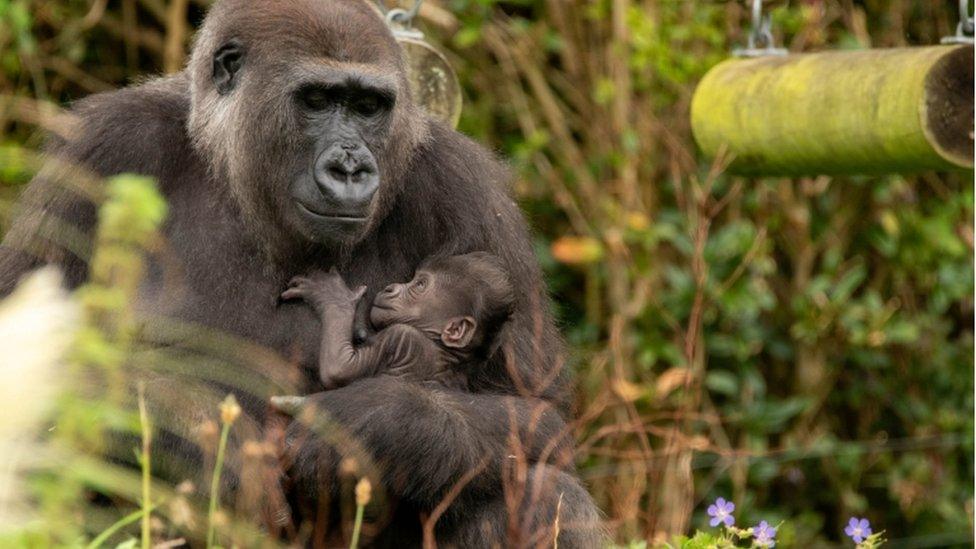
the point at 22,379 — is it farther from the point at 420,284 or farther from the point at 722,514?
the point at 420,284

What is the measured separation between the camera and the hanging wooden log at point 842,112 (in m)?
4.36

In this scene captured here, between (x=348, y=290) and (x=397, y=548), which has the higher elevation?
(x=348, y=290)

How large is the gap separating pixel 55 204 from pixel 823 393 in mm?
4915

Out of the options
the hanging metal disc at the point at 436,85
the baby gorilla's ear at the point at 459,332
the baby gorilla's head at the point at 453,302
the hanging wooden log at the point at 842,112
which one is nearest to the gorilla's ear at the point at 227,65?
the baby gorilla's head at the point at 453,302

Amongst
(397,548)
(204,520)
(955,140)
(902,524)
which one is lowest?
(902,524)

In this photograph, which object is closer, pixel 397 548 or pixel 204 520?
pixel 204 520

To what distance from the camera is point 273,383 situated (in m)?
4.00

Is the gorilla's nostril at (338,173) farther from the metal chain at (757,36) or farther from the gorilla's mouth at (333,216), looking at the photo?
the metal chain at (757,36)

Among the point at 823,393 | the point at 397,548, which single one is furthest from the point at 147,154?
the point at 823,393

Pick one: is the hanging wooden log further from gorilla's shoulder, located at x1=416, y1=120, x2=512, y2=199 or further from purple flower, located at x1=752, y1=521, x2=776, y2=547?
purple flower, located at x1=752, y1=521, x2=776, y2=547

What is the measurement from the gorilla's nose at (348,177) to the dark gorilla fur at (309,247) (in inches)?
2.6

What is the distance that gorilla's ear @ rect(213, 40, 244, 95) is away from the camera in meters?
4.29

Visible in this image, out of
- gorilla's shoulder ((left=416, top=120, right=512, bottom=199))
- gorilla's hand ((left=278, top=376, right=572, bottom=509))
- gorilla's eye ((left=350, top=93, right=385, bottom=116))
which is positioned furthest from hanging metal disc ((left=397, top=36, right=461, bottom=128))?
gorilla's hand ((left=278, top=376, right=572, bottom=509))

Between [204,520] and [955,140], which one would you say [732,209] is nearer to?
[955,140]
